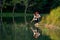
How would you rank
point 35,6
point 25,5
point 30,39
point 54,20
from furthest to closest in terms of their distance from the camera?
point 35,6 → point 25,5 → point 54,20 → point 30,39

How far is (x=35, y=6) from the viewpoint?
215 ft

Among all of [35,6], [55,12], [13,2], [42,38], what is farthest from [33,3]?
[42,38]

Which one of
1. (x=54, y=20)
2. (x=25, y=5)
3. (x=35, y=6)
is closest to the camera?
(x=54, y=20)

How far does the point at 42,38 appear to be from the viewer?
18.6m

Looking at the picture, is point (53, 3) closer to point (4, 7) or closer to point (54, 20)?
point (4, 7)

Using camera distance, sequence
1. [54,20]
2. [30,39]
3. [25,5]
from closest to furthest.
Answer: [30,39]
[54,20]
[25,5]

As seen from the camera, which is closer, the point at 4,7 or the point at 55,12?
the point at 55,12

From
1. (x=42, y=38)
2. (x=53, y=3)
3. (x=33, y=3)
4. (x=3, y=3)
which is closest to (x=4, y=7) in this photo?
(x=3, y=3)

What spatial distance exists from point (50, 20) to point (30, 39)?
32.7ft

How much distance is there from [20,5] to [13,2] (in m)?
3.13

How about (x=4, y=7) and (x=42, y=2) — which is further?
(x=42, y=2)

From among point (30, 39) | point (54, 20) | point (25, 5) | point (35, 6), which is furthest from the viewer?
point (35, 6)

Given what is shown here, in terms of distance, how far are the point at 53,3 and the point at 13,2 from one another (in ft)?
33.0

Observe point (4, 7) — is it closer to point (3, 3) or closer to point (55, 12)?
point (3, 3)
